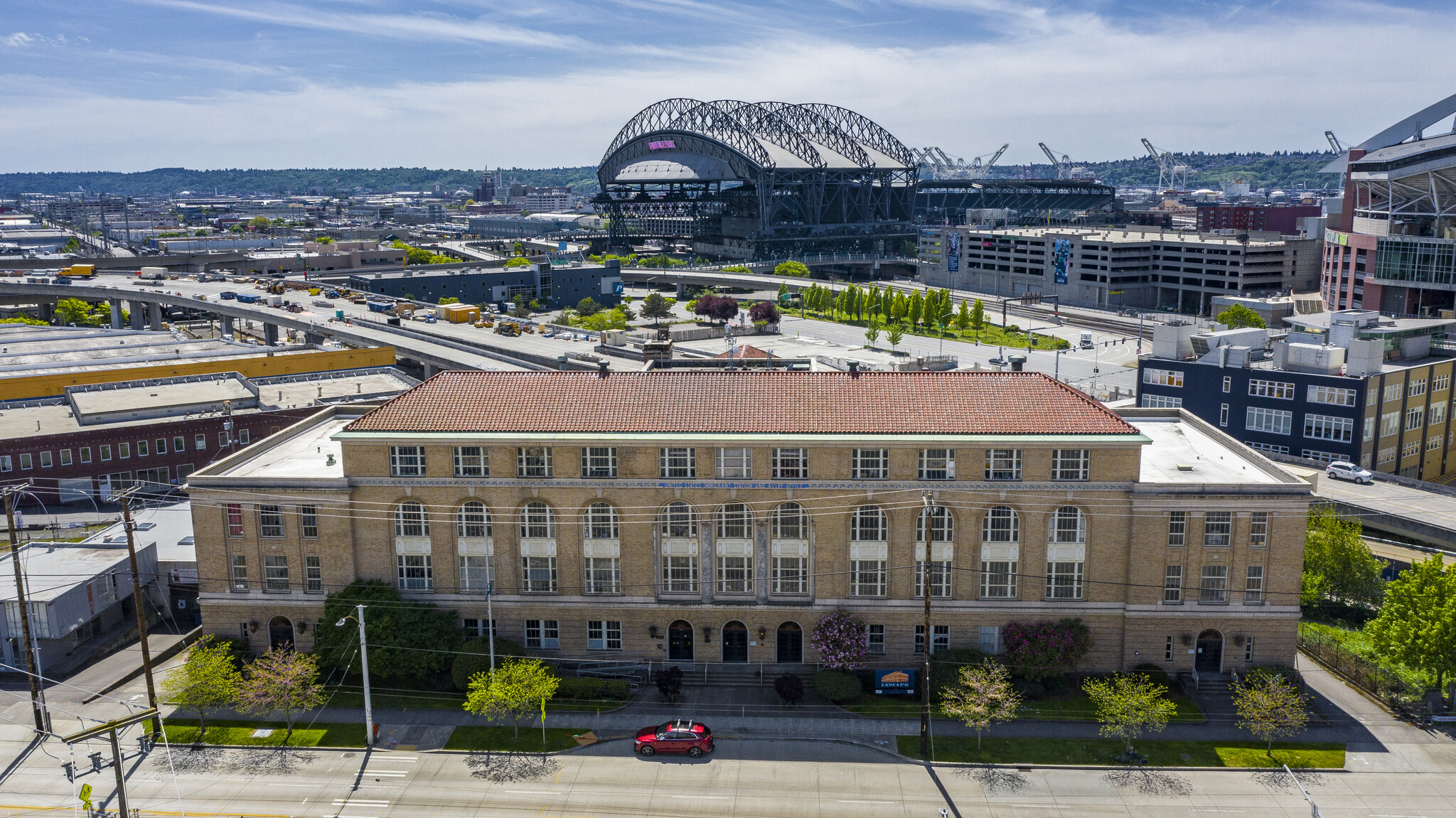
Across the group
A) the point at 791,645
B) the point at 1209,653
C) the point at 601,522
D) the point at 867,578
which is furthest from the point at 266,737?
the point at 1209,653

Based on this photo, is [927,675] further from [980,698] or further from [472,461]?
[472,461]

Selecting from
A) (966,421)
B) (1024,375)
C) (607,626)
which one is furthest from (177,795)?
(1024,375)

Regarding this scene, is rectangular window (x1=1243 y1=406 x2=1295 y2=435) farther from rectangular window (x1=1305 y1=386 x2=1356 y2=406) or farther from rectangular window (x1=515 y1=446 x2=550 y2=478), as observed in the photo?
rectangular window (x1=515 y1=446 x2=550 y2=478)

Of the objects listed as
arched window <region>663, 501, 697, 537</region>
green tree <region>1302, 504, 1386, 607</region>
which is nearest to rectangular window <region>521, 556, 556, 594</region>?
arched window <region>663, 501, 697, 537</region>

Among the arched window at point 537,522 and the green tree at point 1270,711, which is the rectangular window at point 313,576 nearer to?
the arched window at point 537,522

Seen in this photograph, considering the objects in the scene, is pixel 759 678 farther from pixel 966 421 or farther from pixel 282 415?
pixel 282 415

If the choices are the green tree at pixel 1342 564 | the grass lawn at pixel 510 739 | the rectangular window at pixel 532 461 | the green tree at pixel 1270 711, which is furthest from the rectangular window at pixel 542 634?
the green tree at pixel 1342 564
